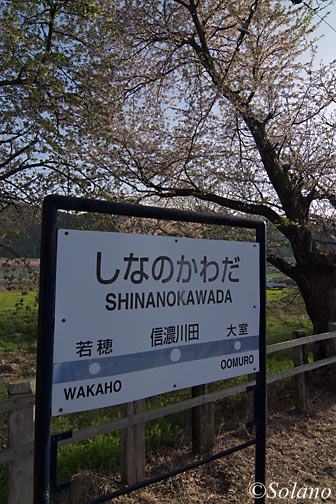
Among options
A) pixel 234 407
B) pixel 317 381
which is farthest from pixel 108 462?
pixel 317 381

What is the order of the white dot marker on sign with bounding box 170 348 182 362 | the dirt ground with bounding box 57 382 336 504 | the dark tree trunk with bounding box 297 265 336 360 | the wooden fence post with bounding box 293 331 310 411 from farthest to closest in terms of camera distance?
1. the dark tree trunk with bounding box 297 265 336 360
2. the wooden fence post with bounding box 293 331 310 411
3. the dirt ground with bounding box 57 382 336 504
4. the white dot marker on sign with bounding box 170 348 182 362

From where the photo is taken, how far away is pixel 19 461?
94.8 inches

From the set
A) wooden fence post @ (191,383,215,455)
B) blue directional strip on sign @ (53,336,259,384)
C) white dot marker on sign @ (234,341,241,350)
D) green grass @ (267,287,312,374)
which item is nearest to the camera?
blue directional strip on sign @ (53,336,259,384)

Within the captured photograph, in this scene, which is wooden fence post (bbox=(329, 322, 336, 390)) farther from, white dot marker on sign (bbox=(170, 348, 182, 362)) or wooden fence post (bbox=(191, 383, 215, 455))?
white dot marker on sign (bbox=(170, 348, 182, 362))

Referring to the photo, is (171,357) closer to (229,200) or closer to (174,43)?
(229,200)

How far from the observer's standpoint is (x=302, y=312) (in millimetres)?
17156

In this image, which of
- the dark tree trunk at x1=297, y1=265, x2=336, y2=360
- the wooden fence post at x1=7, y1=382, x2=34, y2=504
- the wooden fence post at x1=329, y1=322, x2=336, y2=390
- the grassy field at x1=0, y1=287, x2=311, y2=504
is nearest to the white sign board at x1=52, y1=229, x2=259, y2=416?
the wooden fence post at x1=7, y1=382, x2=34, y2=504

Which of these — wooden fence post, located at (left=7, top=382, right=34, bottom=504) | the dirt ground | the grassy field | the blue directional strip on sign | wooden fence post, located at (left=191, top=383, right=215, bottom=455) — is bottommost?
the grassy field

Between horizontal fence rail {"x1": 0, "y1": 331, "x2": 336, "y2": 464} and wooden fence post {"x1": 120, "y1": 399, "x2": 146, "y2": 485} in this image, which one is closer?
horizontal fence rail {"x1": 0, "y1": 331, "x2": 336, "y2": 464}

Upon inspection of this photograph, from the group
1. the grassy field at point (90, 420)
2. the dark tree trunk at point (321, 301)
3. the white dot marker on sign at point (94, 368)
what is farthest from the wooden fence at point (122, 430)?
the dark tree trunk at point (321, 301)

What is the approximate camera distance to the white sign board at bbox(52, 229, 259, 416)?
1.64 meters

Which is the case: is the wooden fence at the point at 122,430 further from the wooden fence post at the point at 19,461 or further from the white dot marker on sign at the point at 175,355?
the white dot marker on sign at the point at 175,355

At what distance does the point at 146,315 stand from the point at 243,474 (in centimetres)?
239

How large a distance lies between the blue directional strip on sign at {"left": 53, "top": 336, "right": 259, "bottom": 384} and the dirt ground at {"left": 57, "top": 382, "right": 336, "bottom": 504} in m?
1.52
